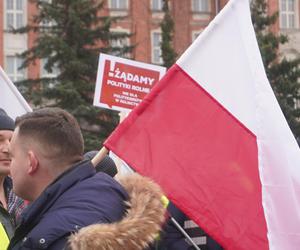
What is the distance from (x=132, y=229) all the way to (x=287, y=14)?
39182 mm

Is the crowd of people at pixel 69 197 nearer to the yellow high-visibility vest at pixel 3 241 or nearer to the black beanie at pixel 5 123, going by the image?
the yellow high-visibility vest at pixel 3 241

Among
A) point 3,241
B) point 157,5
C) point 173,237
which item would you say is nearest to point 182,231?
point 173,237

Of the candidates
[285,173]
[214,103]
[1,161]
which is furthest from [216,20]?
[1,161]

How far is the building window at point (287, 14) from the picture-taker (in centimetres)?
4034

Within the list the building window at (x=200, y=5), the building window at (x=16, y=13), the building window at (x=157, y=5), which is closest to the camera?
the building window at (x=16, y=13)

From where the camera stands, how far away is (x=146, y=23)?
128ft

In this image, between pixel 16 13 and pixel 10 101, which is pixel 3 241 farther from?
pixel 16 13

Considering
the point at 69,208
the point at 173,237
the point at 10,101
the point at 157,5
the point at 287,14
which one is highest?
the point at 157,5

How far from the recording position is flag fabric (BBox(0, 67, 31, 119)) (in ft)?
19.5

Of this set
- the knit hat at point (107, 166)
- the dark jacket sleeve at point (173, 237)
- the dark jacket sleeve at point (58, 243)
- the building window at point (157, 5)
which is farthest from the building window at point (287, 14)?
the dark jacket sleeve at point (58, 243)

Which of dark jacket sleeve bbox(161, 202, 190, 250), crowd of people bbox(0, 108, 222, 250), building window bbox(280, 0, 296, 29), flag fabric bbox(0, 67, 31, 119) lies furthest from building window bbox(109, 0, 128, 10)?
crowd of people bbox(0, 108, 222, 250)

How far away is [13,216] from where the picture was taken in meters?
4.20

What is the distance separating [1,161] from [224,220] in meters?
1.35

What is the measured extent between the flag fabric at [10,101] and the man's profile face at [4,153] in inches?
54.8
